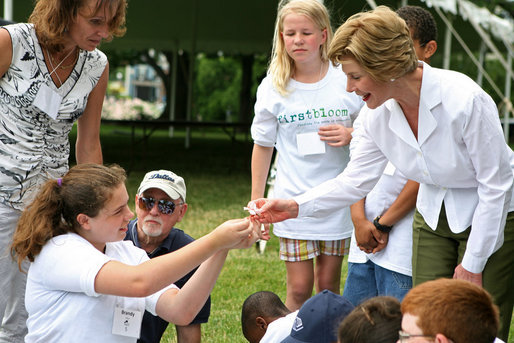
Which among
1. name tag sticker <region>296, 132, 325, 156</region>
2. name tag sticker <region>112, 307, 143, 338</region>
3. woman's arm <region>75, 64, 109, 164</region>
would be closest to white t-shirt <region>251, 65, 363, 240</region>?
name tag sticker <region>296, 132, 325, 156</region>

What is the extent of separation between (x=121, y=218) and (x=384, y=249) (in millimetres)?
1405

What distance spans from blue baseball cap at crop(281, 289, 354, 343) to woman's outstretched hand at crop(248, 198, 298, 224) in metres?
0.39

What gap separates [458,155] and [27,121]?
A: 174 centimetres

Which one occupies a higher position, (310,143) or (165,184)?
(310,143)

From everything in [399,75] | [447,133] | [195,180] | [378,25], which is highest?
[378,25]

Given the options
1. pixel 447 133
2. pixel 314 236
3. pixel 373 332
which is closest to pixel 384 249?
pixel 314 236

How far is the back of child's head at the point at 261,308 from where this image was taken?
333 cm

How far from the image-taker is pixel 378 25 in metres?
2.47

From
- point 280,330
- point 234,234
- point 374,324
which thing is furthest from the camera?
point 280,330

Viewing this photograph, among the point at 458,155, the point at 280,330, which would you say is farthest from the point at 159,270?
the point at 458,155

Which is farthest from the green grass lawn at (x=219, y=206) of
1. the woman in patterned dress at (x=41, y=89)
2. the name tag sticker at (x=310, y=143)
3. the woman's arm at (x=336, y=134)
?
the woman in patterned dress at (x=41, y=89)

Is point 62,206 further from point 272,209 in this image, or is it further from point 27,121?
point 272,209

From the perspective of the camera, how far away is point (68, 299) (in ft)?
7.68

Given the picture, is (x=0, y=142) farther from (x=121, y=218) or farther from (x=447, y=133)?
(x=447, y=133)
